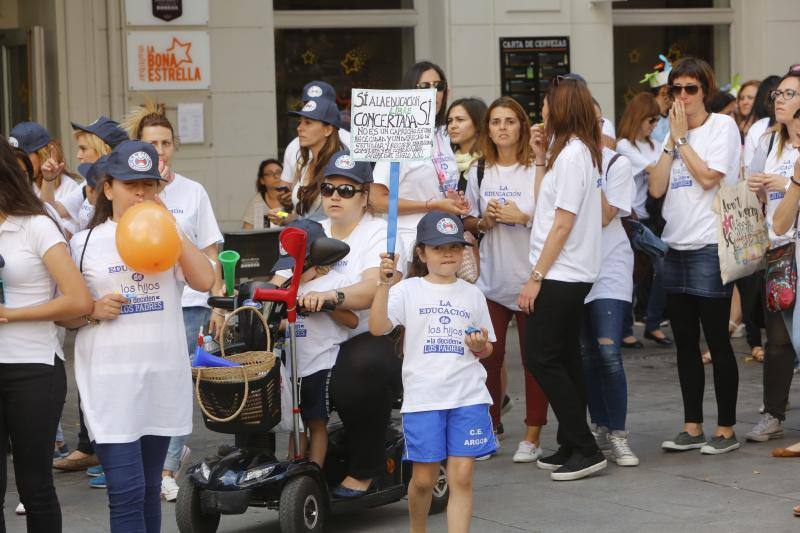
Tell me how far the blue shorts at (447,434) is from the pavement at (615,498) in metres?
0.72

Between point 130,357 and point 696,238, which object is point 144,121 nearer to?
point 130,357

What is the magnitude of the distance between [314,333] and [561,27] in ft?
26.8

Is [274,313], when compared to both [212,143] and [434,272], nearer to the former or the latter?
[434,272]

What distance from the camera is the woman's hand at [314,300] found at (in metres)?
6.08

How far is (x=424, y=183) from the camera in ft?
25.2

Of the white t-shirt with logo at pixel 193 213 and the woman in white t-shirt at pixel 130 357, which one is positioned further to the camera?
the white t-shirt with logo at pixel 193 213

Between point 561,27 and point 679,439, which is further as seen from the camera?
point 561,27

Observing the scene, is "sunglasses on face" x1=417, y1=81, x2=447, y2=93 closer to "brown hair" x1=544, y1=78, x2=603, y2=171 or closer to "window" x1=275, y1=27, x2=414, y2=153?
"brown hair" x1=544, y1=78, x2=603, y2=171

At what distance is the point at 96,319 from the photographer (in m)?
5.23

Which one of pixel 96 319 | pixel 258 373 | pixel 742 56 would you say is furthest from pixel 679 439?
pixel 742 56

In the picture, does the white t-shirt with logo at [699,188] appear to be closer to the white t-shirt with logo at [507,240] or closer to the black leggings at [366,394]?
the white t-shirt with logo at [507,240]

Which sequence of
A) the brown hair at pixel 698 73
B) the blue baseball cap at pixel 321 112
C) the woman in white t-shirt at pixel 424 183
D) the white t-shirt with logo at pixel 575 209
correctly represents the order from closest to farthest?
the white t-shirt with logo at pixel 575 209 → the blue baseball cap at pixel 321 112 → the woman in white t-shirt at pixel 424 183 → the brown hair at pixel 698 73

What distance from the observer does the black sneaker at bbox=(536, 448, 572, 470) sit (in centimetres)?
738

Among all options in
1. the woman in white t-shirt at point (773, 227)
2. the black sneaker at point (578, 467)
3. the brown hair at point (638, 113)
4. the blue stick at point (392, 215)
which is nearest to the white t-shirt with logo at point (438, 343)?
the blue stick at point (392, 215)
